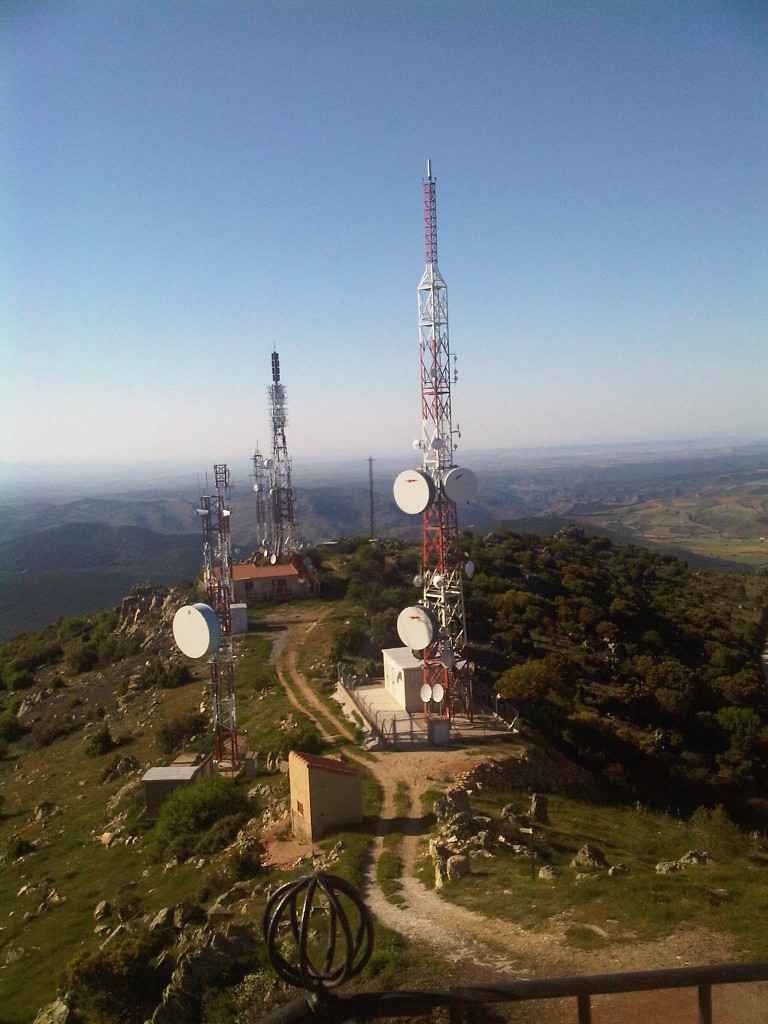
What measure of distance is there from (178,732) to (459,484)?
11015mm

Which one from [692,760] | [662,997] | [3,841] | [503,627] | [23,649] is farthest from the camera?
[23,649]

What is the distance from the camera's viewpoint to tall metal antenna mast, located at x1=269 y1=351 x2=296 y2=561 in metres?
39.5

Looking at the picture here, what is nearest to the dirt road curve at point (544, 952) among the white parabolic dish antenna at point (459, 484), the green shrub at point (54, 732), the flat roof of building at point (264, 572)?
the white parabolic dish antenna at point (459, 484)

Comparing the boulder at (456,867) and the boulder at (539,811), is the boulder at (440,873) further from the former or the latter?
the boulder at (539,811)

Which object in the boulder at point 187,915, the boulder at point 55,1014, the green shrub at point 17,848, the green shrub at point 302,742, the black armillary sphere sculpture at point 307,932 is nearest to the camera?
the black armillary sphere sculpture at point 307,932

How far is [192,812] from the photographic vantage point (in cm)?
1555

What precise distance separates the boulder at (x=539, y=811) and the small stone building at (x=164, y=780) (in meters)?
7.88

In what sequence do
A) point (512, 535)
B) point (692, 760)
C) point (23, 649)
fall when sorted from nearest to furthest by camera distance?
point (692, 760), point (23, 649), point (512, 535)

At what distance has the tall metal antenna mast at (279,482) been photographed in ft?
130

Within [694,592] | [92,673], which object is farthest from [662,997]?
[694,592]

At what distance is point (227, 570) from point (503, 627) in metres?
17.5

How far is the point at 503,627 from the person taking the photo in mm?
32812

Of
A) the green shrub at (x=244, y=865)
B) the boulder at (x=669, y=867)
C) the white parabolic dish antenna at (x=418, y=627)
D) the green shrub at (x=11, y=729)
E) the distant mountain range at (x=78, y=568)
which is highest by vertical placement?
the white parabolic dish antenna at (x=418, y=627)

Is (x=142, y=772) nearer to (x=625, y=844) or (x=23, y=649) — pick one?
(x=625, y=844)
